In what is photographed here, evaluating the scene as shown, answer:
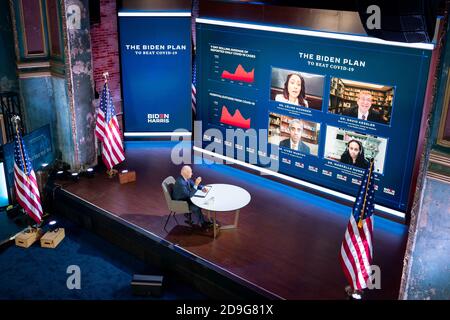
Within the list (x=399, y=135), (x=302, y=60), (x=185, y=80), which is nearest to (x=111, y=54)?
(x=185, y=80)

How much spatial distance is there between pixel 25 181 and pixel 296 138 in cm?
496

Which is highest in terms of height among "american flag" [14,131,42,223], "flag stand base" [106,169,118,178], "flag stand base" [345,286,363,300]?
"american flag" [14,131,42,223]

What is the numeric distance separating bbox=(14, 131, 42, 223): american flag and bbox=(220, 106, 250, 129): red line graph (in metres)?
4.02

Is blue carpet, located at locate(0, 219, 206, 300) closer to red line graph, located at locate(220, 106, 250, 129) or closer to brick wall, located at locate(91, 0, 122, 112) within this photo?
red line graph, located at locate(220, 106, 250, 129)

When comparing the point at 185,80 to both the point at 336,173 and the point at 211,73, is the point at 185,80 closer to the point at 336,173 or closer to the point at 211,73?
the point at 211,73

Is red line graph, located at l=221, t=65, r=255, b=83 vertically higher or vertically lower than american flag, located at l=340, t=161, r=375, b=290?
higher

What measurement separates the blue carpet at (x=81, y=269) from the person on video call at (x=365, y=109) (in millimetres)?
4013

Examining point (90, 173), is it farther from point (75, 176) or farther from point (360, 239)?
point (360, 239)

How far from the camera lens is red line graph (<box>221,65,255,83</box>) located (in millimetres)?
10188

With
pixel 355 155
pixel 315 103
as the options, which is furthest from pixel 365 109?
pixel 315 103

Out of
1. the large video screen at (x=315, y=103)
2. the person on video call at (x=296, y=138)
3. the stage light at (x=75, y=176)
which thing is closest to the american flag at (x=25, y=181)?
the stage light at (x=75, y=176)

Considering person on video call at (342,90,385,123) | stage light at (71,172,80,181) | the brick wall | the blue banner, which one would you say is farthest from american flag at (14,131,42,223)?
person on video call at (342,90,385,123)

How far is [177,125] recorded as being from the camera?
1257 cm

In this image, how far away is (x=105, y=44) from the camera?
11477 mm
